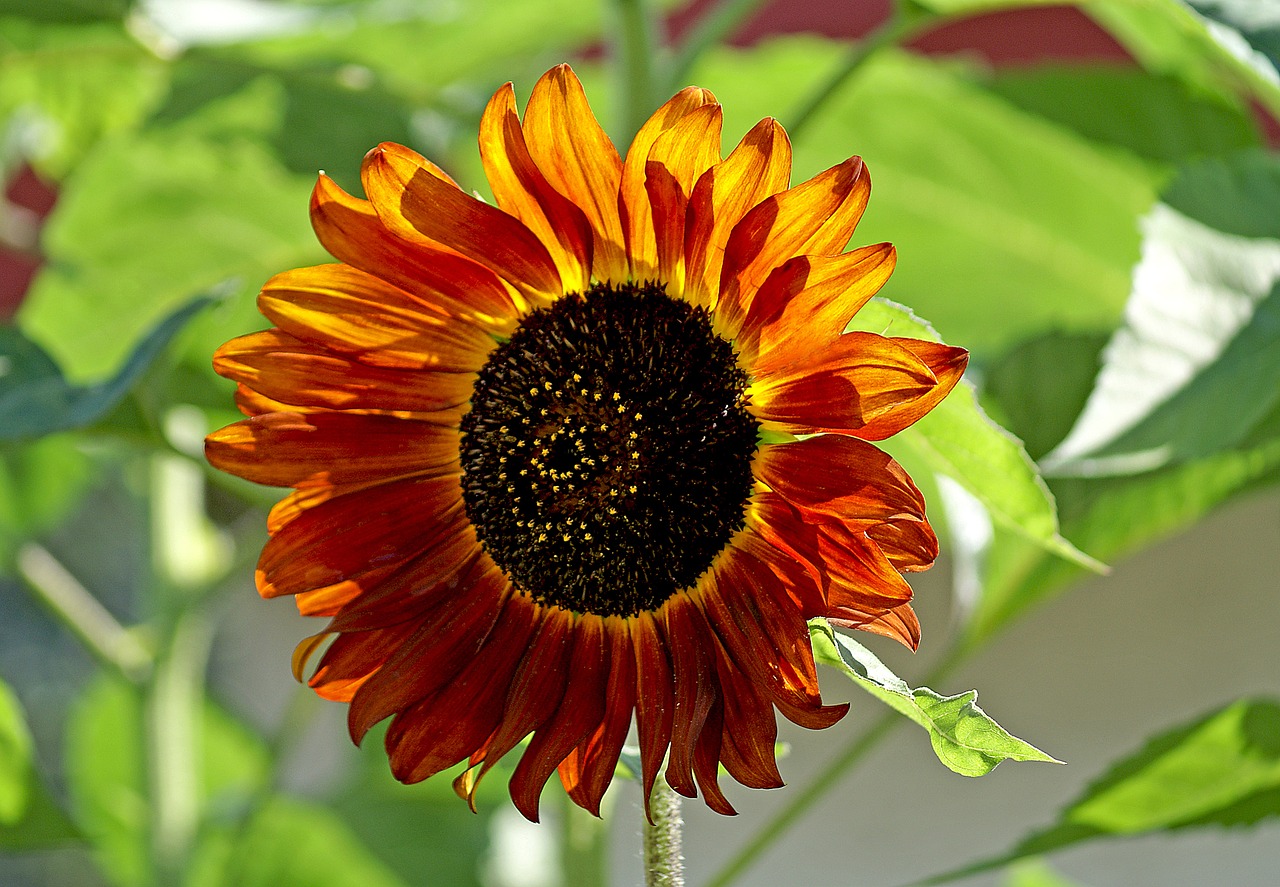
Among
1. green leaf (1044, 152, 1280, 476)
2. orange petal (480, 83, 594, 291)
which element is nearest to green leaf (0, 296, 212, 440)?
orange petal (480, 83, 594, 291)

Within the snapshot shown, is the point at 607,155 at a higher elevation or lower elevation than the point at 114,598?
higher

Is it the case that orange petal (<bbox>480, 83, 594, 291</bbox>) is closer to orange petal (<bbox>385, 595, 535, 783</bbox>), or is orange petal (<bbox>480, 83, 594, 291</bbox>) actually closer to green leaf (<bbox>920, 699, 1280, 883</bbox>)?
orange petal (<bbox>385, 595, 535, 783</bbox>)

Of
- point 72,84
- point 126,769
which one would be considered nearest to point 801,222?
point 72,84

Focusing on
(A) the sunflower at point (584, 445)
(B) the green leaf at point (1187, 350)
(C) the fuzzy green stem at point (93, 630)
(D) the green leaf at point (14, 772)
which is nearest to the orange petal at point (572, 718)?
(A) the sunflower at point (584, 445)

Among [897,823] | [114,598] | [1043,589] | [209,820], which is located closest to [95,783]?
[209,820]

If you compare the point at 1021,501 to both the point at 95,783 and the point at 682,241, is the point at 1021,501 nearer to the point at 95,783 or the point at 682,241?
the point at 682,241

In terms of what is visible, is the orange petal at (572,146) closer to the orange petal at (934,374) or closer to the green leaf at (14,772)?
the orange petal at (934,374)

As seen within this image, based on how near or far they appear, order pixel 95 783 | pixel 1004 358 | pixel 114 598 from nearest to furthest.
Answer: pixel 1004 358 → pixel 95 783 → pixel 114 598
